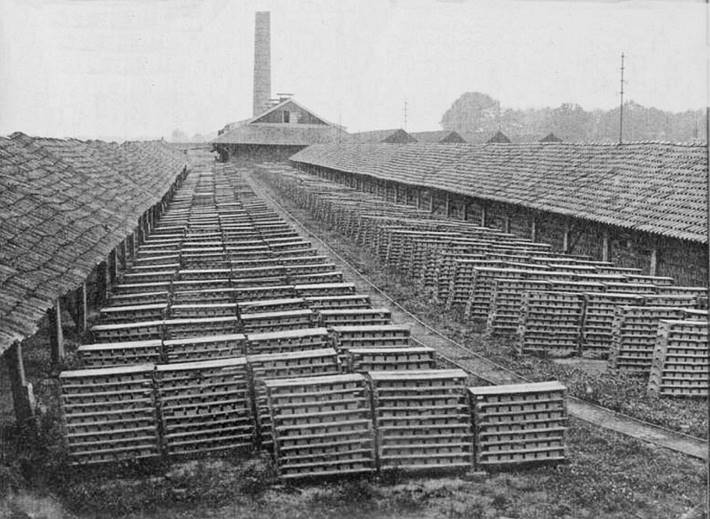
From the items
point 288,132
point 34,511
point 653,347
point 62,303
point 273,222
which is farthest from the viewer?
point 288,132

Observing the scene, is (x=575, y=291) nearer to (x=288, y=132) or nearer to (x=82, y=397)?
(x=82, y=397)

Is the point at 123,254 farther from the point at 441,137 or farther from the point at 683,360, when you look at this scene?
the point at 441,137

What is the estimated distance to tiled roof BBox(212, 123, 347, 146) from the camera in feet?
228

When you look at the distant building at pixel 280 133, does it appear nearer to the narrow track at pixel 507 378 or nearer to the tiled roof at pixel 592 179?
the tiled roof at pixel 592 179

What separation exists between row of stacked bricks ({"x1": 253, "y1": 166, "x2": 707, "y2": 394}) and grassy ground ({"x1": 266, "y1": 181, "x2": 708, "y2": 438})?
1.22ft

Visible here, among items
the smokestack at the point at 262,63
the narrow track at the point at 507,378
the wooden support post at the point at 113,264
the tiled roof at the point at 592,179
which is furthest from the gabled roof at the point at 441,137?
the wooden support post at the point at 113,264

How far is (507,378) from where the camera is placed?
12.5 meters

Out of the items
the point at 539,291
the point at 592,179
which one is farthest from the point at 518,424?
the point at 592,179

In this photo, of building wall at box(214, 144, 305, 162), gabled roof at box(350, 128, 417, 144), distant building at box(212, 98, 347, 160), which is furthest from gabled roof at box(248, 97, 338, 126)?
gabled roof at box(350, 128, 417, 144)

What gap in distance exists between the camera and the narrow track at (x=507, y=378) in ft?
32.1

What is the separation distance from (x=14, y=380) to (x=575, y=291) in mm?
9713

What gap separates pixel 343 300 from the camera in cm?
1314

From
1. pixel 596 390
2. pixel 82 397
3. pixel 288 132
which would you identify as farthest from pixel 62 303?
pixel 288 132

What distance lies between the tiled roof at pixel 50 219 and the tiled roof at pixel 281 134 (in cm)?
4799
